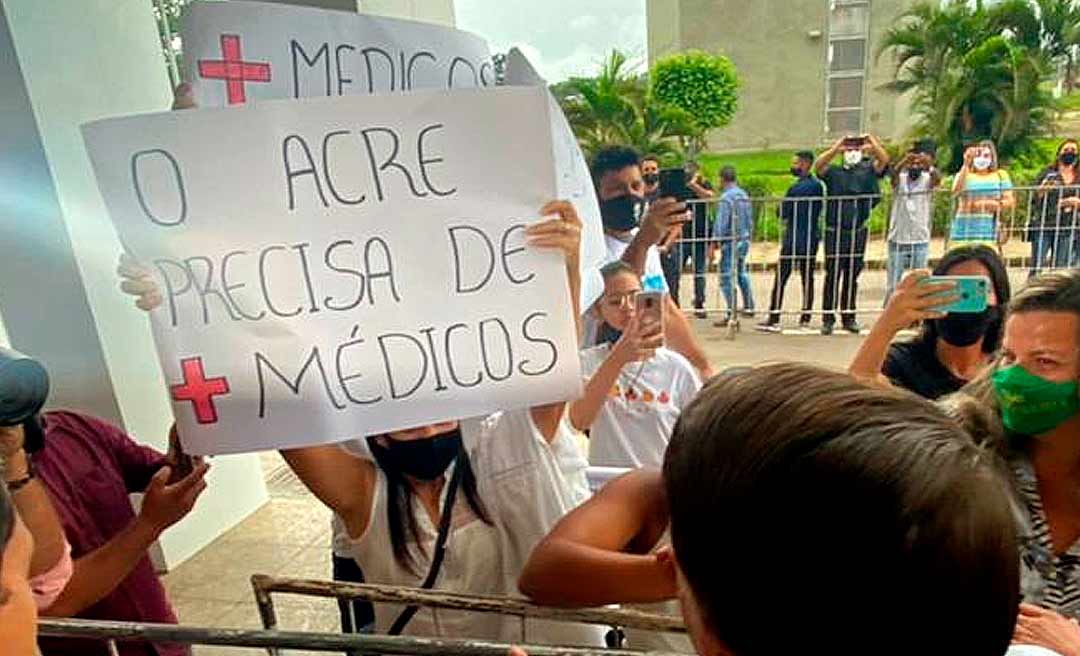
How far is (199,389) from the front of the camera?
4.27ft

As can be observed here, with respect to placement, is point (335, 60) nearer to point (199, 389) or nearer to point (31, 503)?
point (199, 389)

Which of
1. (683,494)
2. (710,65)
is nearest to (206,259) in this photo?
(683,494)

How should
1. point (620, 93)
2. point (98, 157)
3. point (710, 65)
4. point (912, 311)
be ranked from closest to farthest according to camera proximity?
point (98, 157), point (912, 311), point (620, 93), point (710, 65)

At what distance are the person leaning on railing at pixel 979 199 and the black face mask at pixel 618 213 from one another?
4.86 metres

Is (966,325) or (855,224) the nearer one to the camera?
(966,325)

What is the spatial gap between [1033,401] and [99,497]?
179cm

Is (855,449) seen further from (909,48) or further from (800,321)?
(909,48)

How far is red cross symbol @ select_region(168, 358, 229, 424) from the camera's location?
1.30m

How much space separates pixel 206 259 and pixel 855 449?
1080mm

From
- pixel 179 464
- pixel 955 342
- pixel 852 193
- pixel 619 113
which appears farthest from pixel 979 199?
pixel 619 113

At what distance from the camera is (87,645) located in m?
1.44

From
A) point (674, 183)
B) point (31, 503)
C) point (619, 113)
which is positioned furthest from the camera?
point (619, 113)

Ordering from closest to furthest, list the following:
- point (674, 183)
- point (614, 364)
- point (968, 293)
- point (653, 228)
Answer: point (968, 293), point (614, 364), point (653, 228), point (674, 183)

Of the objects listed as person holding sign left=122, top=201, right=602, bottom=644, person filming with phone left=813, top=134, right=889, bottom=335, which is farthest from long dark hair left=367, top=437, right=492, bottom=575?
person filming with phone left=813, top=134, right=889, bottom=335
